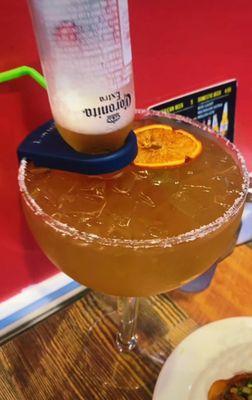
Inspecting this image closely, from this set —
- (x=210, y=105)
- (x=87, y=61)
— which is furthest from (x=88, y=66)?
(x=210, y=105)

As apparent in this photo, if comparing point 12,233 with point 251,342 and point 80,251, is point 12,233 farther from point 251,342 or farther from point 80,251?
point 251,342

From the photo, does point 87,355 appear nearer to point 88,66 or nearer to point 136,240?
point 136,240

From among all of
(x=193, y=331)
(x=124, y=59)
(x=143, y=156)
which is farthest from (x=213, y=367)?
(x=124, y=59)

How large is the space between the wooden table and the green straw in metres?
0.47

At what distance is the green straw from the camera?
645mm

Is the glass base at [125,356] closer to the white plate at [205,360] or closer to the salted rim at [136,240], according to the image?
the white plate at [205,360]

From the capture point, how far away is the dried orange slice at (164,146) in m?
0.63

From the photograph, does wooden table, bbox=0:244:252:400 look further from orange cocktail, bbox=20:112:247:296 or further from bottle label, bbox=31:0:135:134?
bottle label, bbox=31:0:135:134

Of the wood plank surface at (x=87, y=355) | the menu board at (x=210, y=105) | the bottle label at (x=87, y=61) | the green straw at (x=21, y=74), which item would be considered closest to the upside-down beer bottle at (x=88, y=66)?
the bottle label at (x=87, y=61)

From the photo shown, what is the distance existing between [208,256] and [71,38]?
0.30 m

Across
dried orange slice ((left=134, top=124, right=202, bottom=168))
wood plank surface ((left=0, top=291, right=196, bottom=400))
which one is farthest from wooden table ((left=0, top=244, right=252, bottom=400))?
dried orange slice ((left=134, top=124, right=202, bottom=168))

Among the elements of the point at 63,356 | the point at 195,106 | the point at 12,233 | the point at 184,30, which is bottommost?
the point at 63,356

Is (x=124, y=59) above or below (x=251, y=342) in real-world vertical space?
above

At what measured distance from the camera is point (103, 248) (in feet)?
1.77
